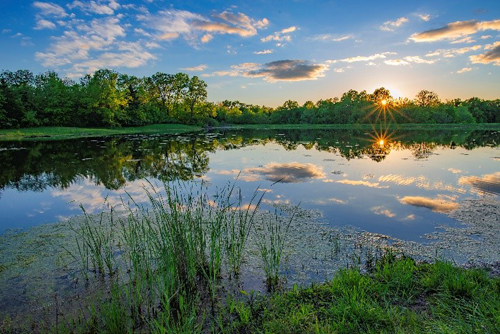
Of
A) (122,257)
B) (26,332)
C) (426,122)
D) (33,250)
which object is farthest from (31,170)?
(426,122)

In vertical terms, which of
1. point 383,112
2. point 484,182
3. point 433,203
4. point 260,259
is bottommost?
point 260,259

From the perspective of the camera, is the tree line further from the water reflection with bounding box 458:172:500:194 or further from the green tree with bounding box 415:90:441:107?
the water reflection with bounding box 458:172:500:194

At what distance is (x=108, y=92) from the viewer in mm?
50375

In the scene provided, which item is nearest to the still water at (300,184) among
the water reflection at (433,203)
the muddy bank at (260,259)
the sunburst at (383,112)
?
the water reflection at (433,203)

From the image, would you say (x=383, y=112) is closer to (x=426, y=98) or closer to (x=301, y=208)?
(x=426, y=98)

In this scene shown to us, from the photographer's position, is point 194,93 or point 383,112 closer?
point 194,93

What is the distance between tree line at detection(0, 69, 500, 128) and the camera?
44344mm

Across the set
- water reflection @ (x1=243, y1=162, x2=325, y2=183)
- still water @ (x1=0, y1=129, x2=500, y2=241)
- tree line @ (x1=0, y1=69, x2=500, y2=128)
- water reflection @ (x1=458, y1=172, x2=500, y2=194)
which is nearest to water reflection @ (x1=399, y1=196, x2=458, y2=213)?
still water @ (x1=0, y1=129, x2=500, y2=241)

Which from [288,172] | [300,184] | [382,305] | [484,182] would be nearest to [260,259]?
[382,305]

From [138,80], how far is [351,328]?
231ft

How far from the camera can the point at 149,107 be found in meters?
61.5

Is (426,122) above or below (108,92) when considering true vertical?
below

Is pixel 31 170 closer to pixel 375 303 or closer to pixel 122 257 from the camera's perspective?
pixel 122 257

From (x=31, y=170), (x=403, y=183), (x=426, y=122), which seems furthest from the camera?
(x=426, y=122)
